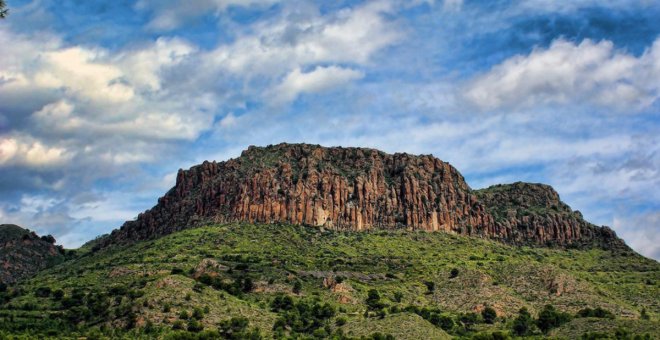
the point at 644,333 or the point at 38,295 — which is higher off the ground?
the point at 38,295

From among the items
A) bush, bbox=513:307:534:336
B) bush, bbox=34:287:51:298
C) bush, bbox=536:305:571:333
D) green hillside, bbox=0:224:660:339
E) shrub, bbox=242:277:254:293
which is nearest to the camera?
green hillside, bbox=0:224:660:339

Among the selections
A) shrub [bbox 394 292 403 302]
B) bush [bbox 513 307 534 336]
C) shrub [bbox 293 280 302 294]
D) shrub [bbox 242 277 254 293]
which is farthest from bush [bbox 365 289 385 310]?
bush [bbox 513 307 534 336]

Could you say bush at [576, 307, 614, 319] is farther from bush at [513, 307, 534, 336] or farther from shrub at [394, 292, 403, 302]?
shrub at [394, 292, 403, 302]

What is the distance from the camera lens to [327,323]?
166 meters

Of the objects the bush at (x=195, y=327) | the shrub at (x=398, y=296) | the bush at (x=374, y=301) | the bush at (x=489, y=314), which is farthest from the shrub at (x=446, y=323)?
the bush at (x=195, y=327)

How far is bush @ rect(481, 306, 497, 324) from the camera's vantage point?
175 m

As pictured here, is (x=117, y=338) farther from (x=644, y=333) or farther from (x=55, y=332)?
(x=644, y=333)

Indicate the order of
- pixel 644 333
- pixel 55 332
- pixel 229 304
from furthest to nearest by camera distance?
1. pixel 229 304
2. pixel 55 332
3. pixel 644 333

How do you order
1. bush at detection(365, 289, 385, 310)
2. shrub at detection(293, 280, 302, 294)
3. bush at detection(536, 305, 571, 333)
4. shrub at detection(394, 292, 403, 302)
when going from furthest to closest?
shrub at detection(394, 292, 403, 302) < shrub at detection(293, 280, 302, 294) < bush at detection(365, 289, 385, 310) < bush at detection(536, 305, 571, 333)

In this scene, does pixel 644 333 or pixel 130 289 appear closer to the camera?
pixel 644 333

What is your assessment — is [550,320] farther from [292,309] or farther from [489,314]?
[292,309]

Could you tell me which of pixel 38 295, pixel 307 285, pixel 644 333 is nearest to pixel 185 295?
pixel 307 285

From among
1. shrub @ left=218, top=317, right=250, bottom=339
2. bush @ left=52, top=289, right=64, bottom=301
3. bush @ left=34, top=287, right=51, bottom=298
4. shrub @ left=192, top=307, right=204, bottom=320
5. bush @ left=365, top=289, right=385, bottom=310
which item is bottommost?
shrub @ left=218, top=317, right=250, bottom=339

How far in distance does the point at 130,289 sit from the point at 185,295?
56.3 ft
